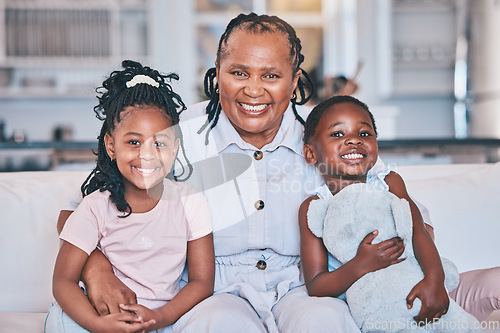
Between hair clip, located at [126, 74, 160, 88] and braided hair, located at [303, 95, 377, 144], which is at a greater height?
hair clip, located at [126, 74, 160, 88]

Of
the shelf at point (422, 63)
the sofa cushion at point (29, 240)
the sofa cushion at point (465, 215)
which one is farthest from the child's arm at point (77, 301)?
the shelf at point (422, 63)

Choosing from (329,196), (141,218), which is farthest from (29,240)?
(329,196)

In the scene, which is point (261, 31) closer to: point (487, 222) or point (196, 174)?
point (196, 174)

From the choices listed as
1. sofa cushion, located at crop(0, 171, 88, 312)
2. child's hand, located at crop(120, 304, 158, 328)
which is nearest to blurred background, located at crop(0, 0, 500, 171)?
sofa cushion, located at crop(0, 171, 88, 312)

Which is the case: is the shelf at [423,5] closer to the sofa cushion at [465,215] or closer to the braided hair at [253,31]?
the sofa cushion at [465,215]

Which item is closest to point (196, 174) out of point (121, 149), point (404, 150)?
point (121, 149)

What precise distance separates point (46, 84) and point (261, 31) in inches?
127

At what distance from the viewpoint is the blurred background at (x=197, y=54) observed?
3.88 m

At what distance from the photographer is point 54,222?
142cm

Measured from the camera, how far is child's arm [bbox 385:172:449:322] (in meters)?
1.06

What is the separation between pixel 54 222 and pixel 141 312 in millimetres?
505

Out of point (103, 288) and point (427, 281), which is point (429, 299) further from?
point (103, 288)

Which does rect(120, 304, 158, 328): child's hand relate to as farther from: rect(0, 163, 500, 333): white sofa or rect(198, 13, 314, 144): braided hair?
rect(198, 13, 314, 144): braided hair

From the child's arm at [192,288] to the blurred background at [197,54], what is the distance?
8.38 ft
